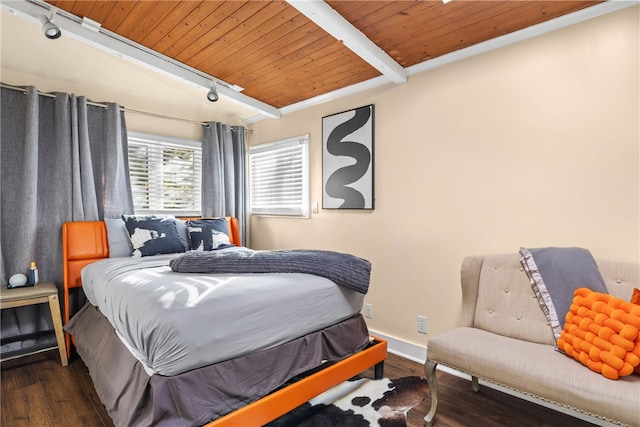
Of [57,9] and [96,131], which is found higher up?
[57,9]

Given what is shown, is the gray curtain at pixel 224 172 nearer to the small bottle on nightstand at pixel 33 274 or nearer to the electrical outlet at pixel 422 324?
the small bottle on nightstand at pixel 33 274

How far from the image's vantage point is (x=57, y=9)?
7.30 ft

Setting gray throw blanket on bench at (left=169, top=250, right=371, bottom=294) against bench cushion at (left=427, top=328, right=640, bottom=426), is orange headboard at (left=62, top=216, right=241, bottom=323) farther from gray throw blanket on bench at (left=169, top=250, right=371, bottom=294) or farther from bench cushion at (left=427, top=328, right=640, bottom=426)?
bench cushion at (left=427, top=328, right=640, bottom=426)

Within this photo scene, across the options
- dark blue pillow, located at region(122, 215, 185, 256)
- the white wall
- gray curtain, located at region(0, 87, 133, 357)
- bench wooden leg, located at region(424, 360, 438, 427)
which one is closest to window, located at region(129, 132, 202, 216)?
gray curtain, located at region(0, 87, 133, 357)

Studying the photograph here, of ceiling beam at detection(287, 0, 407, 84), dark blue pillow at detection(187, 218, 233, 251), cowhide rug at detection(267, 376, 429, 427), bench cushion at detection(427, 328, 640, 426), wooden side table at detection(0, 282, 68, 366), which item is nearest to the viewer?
bench cushion at detection(427, 328, 640, 426)

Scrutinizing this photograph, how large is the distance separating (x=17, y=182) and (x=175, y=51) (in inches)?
68.1

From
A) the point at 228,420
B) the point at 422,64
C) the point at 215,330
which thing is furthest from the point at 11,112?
the point at 422,64

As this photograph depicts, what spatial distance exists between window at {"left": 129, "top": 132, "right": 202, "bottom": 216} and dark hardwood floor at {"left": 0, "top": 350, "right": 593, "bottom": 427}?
168 centimetres

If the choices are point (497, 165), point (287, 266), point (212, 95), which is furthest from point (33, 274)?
point (497, 165)

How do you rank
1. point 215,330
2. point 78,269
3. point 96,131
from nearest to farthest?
point 215,330
point 78,269
point 96,131

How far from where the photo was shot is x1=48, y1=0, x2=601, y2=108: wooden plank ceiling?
1991 millimetres

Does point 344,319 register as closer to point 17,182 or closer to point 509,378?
point 509,378

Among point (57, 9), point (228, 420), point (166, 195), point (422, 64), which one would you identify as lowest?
point (228, 420)

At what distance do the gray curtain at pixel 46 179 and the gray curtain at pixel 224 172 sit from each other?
35.2 inches
